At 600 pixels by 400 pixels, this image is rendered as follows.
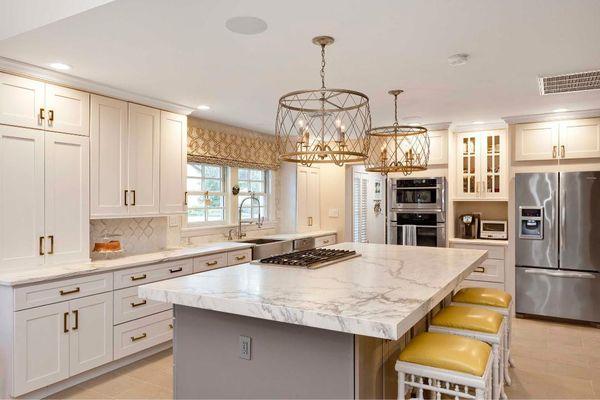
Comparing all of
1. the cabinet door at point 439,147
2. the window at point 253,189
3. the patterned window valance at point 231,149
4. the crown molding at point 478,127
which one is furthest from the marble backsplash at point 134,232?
the crown molding at point 478,127

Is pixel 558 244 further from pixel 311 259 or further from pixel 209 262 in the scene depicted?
pixel 209 262

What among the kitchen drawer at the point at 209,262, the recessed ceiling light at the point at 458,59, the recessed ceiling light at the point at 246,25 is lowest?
the kitchen drawer at the point at 209,262

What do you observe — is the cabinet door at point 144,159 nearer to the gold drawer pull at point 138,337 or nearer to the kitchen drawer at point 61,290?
the kitchen drawer at point 61,290

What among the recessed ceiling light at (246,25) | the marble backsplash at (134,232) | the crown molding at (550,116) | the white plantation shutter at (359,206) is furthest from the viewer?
the white plantation shutter at (359,206)

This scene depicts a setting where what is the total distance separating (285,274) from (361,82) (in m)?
1.79

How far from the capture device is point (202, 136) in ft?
16.0

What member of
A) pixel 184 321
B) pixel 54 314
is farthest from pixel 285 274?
pixel 54 314

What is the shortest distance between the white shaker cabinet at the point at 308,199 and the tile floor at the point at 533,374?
3008mm

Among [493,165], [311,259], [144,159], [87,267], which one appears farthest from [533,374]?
[144,159]

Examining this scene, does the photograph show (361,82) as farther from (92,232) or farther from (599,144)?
(599,144)

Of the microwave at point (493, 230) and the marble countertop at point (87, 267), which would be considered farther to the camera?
the microwave at point (493, 230)

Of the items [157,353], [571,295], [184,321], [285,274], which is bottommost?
[157,353]

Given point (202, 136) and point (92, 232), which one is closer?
point (92, 232)

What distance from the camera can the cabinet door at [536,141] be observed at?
484 centimetres
